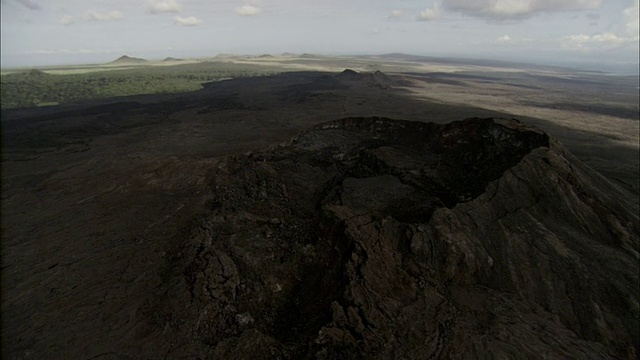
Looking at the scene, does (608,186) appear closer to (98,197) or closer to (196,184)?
(196,184)

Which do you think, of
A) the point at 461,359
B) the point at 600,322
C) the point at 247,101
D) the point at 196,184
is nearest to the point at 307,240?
the point at 461,359

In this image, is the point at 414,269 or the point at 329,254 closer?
the point at 414,269

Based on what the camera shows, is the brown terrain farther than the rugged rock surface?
Yes

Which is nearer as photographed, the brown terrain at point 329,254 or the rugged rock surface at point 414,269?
the rugged rock surface at point 414,269

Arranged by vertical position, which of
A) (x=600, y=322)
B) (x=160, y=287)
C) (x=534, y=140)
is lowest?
(x=600, y=322)

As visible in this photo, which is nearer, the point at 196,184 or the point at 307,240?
the point at 307,240
